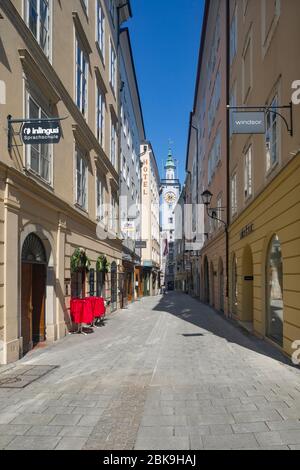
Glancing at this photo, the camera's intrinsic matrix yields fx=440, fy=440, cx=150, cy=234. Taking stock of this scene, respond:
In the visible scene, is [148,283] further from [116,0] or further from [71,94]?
[71,94]

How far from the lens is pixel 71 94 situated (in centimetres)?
1399

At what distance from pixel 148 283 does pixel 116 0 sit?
37.6 m

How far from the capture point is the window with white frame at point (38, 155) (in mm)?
10445

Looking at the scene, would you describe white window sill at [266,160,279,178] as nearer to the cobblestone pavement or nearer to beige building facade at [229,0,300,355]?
beige building facade at [229,0,300,355]

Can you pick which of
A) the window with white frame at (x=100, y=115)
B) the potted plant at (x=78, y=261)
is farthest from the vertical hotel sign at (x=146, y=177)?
the potted plant at (x=78, y=261)

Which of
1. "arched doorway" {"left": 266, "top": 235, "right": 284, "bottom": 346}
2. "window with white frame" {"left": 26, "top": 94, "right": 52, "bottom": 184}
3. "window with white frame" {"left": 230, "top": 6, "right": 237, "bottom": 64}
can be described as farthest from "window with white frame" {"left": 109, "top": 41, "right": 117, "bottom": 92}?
"arched doorway" {"left": 266, "top": 235, "right": 284, "bottom": 346}

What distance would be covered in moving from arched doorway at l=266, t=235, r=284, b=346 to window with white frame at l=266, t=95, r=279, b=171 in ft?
6.50

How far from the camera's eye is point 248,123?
9.42m

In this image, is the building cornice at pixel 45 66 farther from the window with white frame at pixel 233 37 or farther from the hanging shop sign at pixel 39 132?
the window with white frame at pixel 233 37

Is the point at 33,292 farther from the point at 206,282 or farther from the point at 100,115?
the point at 206,282

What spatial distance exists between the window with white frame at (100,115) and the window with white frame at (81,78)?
2.73 m

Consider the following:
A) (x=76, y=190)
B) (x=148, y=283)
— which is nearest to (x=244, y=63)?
(x=76, y=190)

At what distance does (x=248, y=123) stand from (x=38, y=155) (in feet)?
17.3

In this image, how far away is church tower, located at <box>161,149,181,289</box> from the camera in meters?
99.1
